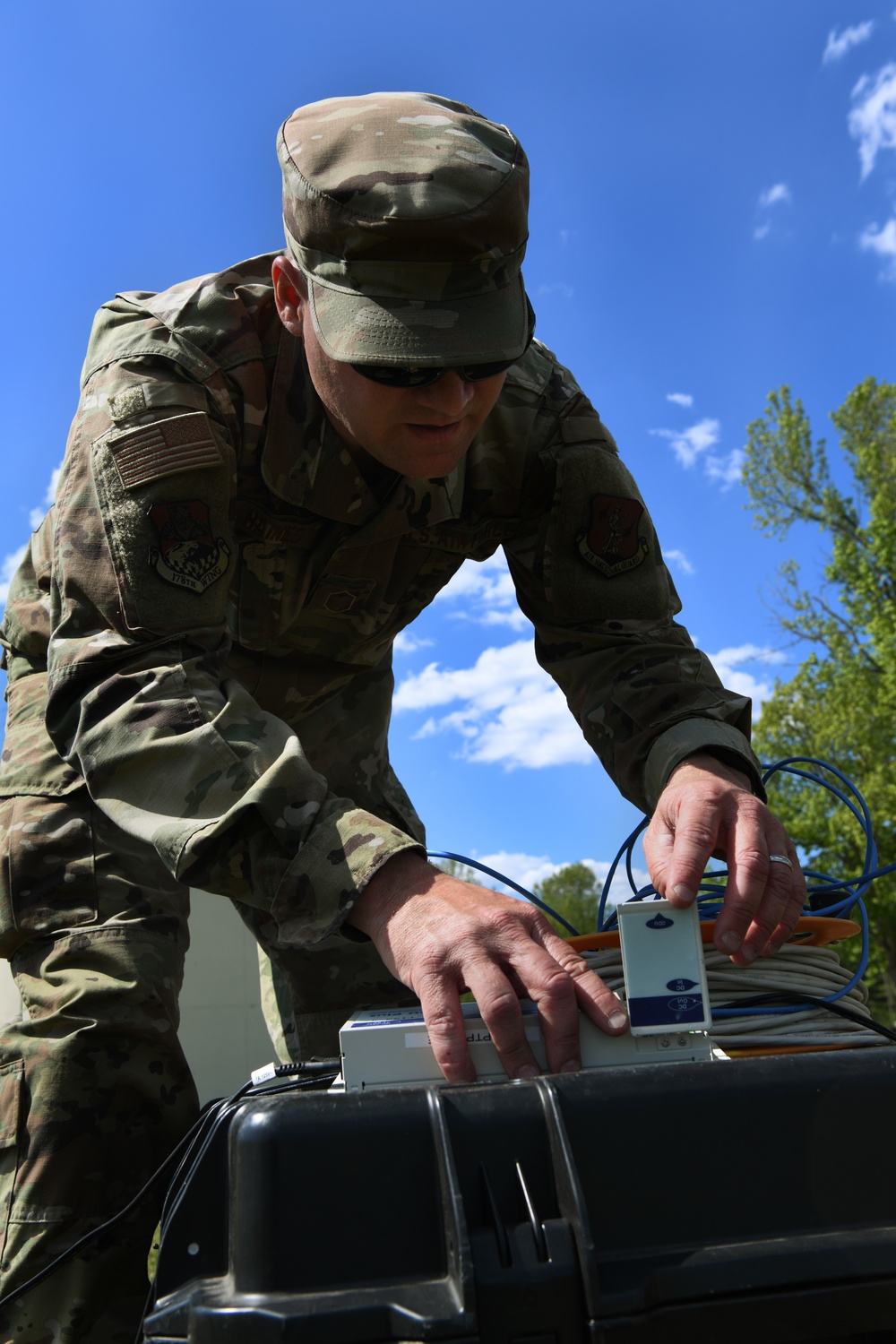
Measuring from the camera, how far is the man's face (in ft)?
5.63

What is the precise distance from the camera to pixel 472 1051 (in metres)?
1.18

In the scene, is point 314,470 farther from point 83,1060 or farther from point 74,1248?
point 74,1248

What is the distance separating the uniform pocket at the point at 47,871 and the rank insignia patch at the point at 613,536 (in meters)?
1.04

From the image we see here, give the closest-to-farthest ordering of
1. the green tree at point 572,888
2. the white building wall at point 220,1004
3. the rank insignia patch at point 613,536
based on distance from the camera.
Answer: the rank insignia patch at point 613,536 < the white building wall at point 220,1004 < the green tree at point 572,888

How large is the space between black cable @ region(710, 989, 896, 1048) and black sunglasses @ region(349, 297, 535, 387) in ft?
3.18

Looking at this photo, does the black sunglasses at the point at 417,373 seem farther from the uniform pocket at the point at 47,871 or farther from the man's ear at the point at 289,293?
the uniform pocket at the point at 47,871

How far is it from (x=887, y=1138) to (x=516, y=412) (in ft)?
4.96

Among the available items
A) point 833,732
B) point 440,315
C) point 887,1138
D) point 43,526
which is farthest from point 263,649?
point 833,732

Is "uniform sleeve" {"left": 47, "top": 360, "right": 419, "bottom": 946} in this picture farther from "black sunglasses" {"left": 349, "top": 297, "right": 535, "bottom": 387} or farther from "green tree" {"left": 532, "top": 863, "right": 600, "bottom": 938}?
"green tree" {"left": 532, "top": 863, "right": 600, "bottom": 938}

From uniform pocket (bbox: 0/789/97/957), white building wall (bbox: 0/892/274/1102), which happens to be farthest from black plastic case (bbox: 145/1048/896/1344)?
white building wall (bbox: 0/892/274/1102)

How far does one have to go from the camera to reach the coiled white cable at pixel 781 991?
4.48 feet

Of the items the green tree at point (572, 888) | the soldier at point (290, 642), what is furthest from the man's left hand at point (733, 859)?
the green tree at point (572, 888)

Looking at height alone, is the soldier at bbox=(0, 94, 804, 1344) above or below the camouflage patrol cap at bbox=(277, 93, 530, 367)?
below

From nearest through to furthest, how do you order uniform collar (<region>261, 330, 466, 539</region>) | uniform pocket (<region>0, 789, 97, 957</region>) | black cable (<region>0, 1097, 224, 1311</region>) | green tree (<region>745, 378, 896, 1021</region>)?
1. black cable (<region>0, 1097, 224, 1311</region>)
2. uniform pocket (<region>0, 789, 97, 957</region>)
3. uniform collar (<region>261, 330, 466, 539</region>)
4. green tree (<region>745, 378, 896, 1021</region>)
